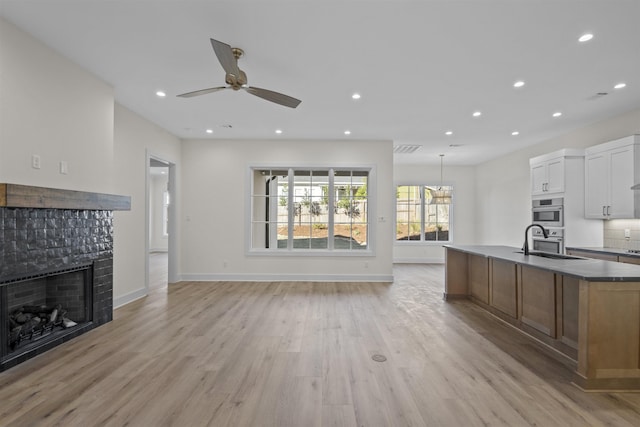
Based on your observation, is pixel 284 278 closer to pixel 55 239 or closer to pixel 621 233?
pixel 55 239

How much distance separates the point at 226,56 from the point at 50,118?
202cm

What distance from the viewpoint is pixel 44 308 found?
127 inches

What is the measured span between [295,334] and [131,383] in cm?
157

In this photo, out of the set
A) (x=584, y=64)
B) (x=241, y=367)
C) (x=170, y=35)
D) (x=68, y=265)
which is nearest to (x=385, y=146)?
(x=584, y=64)

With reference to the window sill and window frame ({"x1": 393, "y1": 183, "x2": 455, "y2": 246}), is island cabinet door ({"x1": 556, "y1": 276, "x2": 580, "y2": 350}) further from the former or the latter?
window frame ({"x1": 393, "y1": 183, "x2": 455, "y2": 246})

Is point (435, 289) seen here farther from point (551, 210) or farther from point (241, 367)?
point (241, 367)

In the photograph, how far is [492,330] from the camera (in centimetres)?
357

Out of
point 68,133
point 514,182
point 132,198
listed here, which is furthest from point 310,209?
point 514,182

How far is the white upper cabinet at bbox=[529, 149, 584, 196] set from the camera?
16.6 ft

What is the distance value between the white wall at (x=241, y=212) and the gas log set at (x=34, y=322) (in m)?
2.92

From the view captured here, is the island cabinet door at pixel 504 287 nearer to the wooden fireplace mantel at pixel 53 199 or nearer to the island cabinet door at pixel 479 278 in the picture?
the island cabinet door at pixel 479 278

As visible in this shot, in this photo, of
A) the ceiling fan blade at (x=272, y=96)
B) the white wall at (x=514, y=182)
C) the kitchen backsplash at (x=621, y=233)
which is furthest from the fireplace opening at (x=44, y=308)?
the white wall at (x=514, y=182)

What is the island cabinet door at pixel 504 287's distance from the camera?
363 centimetres

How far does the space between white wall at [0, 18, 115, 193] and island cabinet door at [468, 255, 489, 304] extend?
16.9 feet
